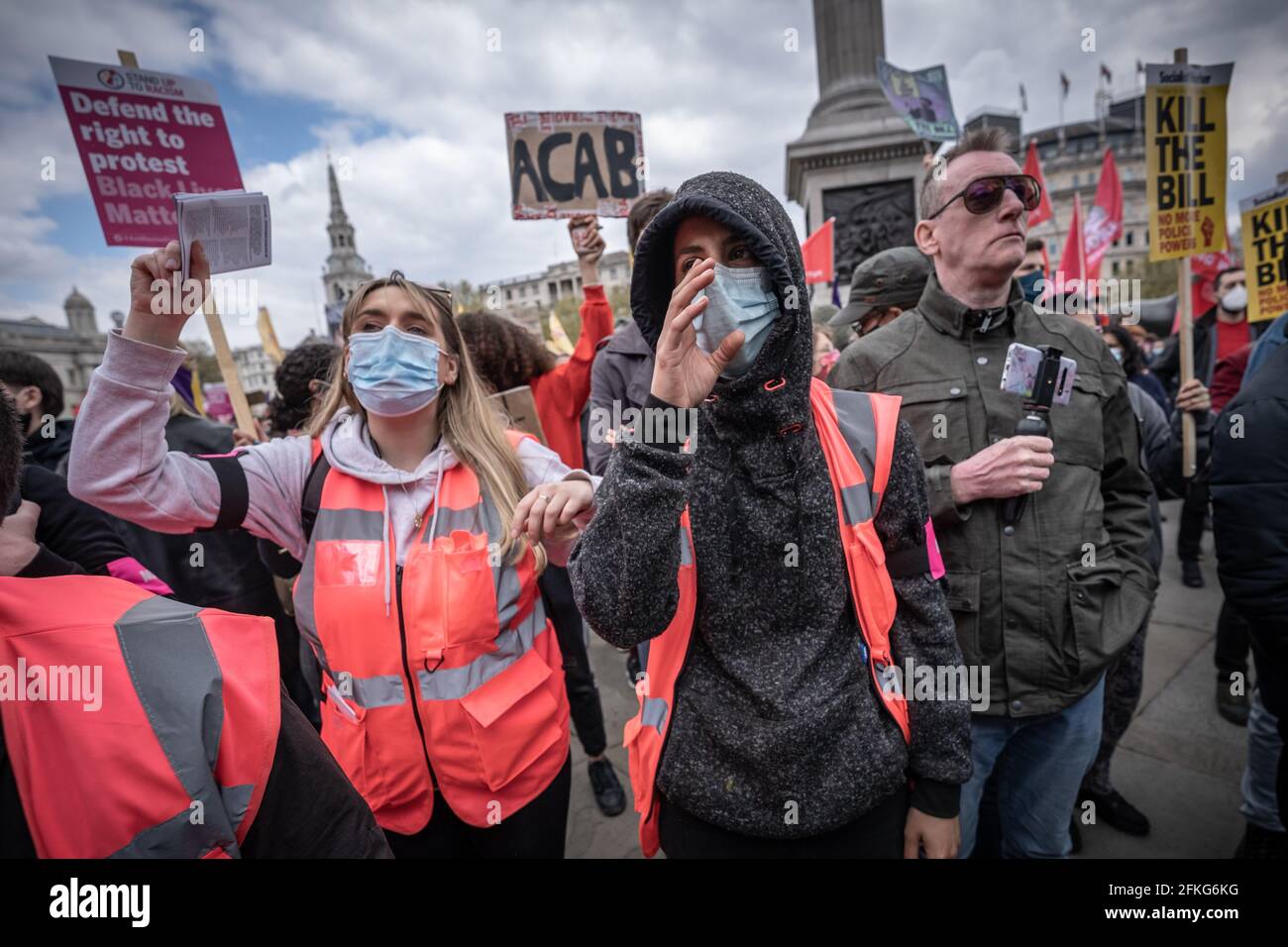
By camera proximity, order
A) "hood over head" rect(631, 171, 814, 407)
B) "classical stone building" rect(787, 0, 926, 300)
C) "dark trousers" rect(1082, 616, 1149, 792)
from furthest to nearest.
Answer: "classical stone building" rect(787, 0, 926, 300)
"dark trousers" rect(1082, 616, 1149, 792)
"hood over head" rect(631, 171, 814, 407)

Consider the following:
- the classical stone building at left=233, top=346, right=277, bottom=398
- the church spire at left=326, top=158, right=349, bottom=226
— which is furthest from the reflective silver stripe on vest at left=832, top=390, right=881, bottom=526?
the classical stone building at left=233, top=346, right=277, bottom=398

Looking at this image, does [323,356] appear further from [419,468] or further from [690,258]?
[690,258]

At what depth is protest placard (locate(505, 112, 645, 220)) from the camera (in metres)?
3.69

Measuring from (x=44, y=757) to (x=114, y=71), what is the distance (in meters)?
3.05

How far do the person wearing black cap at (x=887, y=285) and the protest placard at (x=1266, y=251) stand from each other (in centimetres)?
173

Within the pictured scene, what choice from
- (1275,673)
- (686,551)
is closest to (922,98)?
(1275,673)

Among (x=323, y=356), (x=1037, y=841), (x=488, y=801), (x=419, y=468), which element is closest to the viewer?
(x=488, y=801)

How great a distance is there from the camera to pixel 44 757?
0.82m

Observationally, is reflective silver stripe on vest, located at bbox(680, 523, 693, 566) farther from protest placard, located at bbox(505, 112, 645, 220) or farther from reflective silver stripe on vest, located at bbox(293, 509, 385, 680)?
protest placard, located at bbox(505, 112, 645, 220)

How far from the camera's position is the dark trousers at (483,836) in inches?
63.3

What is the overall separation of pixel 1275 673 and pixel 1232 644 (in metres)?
2.02

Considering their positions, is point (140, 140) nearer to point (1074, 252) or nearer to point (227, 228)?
point (227, 228)

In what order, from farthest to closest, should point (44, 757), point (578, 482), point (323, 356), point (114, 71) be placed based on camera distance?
point (323, 356), point (114, 71), point (578, 482), point (44, 757)
